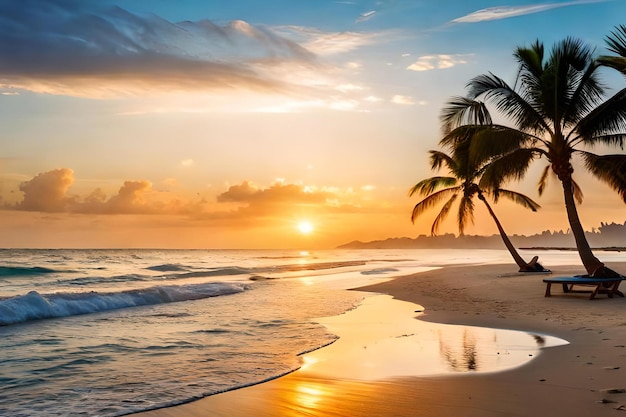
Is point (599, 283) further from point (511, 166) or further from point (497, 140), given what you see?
point (497, 140)

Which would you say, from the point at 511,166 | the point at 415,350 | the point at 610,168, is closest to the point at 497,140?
the point at 511,166

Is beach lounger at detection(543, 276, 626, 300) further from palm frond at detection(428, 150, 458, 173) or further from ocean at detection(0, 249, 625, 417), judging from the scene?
palm frond at detection(428, 150, 458, 173)

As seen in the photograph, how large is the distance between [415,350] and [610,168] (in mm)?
12368

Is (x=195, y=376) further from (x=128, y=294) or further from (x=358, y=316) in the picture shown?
(x=128, y=294)

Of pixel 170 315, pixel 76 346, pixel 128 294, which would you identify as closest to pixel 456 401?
pixel 76 346

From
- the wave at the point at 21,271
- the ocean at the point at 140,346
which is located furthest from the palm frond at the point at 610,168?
the wave at the point at 21,271

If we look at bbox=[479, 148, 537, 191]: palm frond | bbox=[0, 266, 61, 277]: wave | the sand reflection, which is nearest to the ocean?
the sand reflection

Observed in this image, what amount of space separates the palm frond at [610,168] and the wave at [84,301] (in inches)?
637

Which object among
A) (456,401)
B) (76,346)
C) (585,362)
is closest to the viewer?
(456,401)

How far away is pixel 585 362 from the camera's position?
787 cm

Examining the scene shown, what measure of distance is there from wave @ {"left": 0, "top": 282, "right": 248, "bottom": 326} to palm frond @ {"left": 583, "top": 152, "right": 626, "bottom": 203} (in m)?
16.2

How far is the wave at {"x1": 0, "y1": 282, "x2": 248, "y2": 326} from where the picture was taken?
16.5 m

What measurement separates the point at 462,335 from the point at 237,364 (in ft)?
16.3

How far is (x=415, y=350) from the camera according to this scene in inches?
380
